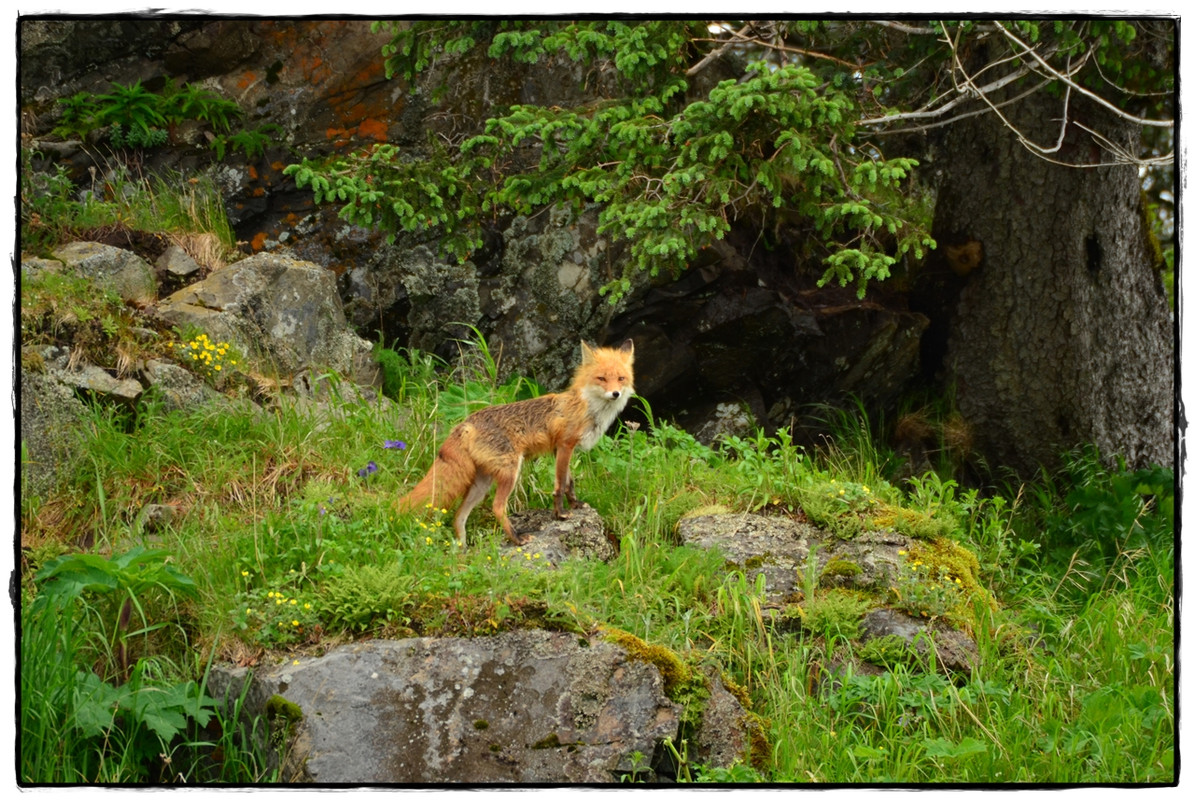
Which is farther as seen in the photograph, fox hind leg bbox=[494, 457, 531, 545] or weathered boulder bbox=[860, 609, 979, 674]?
fox hind leg bbox=[494, 457, 531, 545]

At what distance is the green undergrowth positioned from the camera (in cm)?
498

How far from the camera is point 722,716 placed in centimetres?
503

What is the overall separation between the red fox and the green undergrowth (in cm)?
24

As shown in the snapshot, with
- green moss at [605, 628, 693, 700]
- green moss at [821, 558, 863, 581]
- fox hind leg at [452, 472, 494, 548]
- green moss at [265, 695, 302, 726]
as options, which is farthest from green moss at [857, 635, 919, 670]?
green moss at [265, 695, 302, 726]

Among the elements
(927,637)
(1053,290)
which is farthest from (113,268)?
(1053,290)

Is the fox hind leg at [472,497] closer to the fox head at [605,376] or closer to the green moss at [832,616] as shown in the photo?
the fox head at [605,376]

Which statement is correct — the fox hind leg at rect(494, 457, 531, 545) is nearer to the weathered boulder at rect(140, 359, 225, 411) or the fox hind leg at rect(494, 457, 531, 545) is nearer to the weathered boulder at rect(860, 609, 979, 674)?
the weathered boulder at rect(860, 609, 979, 674)

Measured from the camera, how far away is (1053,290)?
8805mm

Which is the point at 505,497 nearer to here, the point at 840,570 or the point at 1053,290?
the point at 840,570

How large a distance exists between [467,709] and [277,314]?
16.2ft

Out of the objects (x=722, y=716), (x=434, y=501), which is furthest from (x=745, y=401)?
(x=722, y=716)

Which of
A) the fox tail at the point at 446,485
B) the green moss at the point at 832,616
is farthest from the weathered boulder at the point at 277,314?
the green moss at the point at 832,616

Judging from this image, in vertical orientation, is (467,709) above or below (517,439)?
below

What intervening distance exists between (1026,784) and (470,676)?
2.80 m
